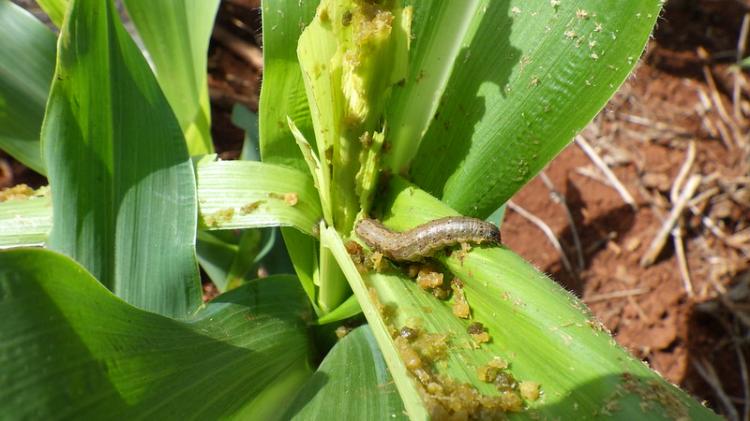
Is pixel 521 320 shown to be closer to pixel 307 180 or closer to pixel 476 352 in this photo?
pixel 476 352

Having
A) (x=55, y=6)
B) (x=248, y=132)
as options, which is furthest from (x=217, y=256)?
(x=55, y=6)

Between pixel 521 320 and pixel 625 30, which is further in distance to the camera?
pixel 625 30

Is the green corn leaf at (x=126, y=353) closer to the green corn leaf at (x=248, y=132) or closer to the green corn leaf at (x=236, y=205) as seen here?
the green corn leaf at (x=236, y=205)

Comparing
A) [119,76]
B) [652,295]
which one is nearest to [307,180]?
[119,76]

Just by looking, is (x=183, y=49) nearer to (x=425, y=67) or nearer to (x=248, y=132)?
(x=248, y=132)

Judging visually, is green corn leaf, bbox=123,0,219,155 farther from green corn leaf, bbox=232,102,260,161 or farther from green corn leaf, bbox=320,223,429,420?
green corn leaf, bbox=320,223,429,420

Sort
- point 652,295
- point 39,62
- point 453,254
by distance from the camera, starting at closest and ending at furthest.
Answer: point 453,254 < point 39,62 < point 652,295

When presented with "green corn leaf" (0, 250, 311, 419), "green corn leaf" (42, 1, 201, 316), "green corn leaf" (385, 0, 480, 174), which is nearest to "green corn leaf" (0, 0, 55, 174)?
"green corn leaf" (42, 1, 201, 316)
